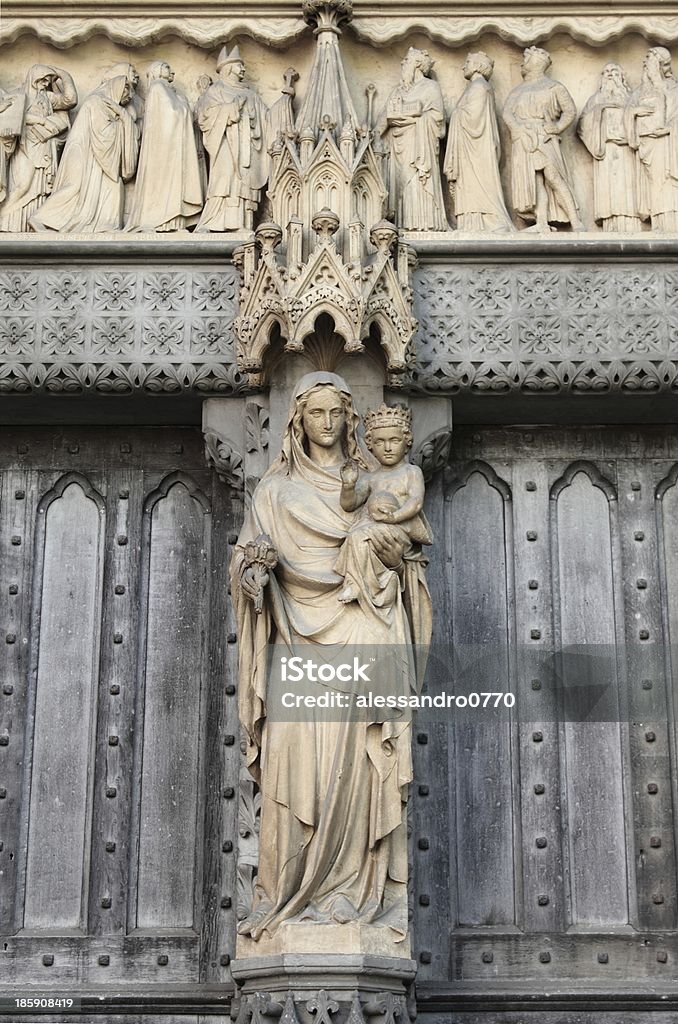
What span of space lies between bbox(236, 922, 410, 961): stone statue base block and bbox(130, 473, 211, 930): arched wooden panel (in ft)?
4.08

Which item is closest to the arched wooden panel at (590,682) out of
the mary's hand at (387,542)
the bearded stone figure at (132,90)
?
the mary's hand at (387,542)

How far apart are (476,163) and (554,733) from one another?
11.1ft

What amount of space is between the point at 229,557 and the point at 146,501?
0.65 meters

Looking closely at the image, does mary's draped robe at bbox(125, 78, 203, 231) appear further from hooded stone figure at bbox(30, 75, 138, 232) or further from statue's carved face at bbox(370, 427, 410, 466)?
statue's carved face at bbox(370, 427, 410, 466)

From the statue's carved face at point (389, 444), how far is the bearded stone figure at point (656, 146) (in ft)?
7.19

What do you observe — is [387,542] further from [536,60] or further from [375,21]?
[375,21]

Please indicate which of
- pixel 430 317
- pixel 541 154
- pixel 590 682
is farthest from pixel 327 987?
pixel 541 154

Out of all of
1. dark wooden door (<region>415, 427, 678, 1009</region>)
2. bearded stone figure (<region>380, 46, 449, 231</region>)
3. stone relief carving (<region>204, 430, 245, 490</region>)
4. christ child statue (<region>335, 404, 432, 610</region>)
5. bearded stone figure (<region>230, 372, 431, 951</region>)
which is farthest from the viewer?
bearded stone figure (<region>380, 46, 449, 231</region>)

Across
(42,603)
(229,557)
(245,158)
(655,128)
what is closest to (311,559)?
(229,557)

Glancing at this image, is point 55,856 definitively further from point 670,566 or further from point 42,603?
point 670,566

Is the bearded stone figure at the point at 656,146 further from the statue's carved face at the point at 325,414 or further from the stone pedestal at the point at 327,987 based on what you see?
the stone pedestal at the point at 327,987

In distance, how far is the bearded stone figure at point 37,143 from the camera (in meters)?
10.5

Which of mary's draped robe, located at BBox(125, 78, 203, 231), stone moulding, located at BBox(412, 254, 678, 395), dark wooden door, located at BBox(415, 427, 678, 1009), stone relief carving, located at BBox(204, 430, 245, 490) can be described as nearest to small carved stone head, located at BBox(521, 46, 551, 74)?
stone moulding, located at BBox(412, 254, 678, 395)

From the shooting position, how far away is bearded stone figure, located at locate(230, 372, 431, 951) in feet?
28.9
